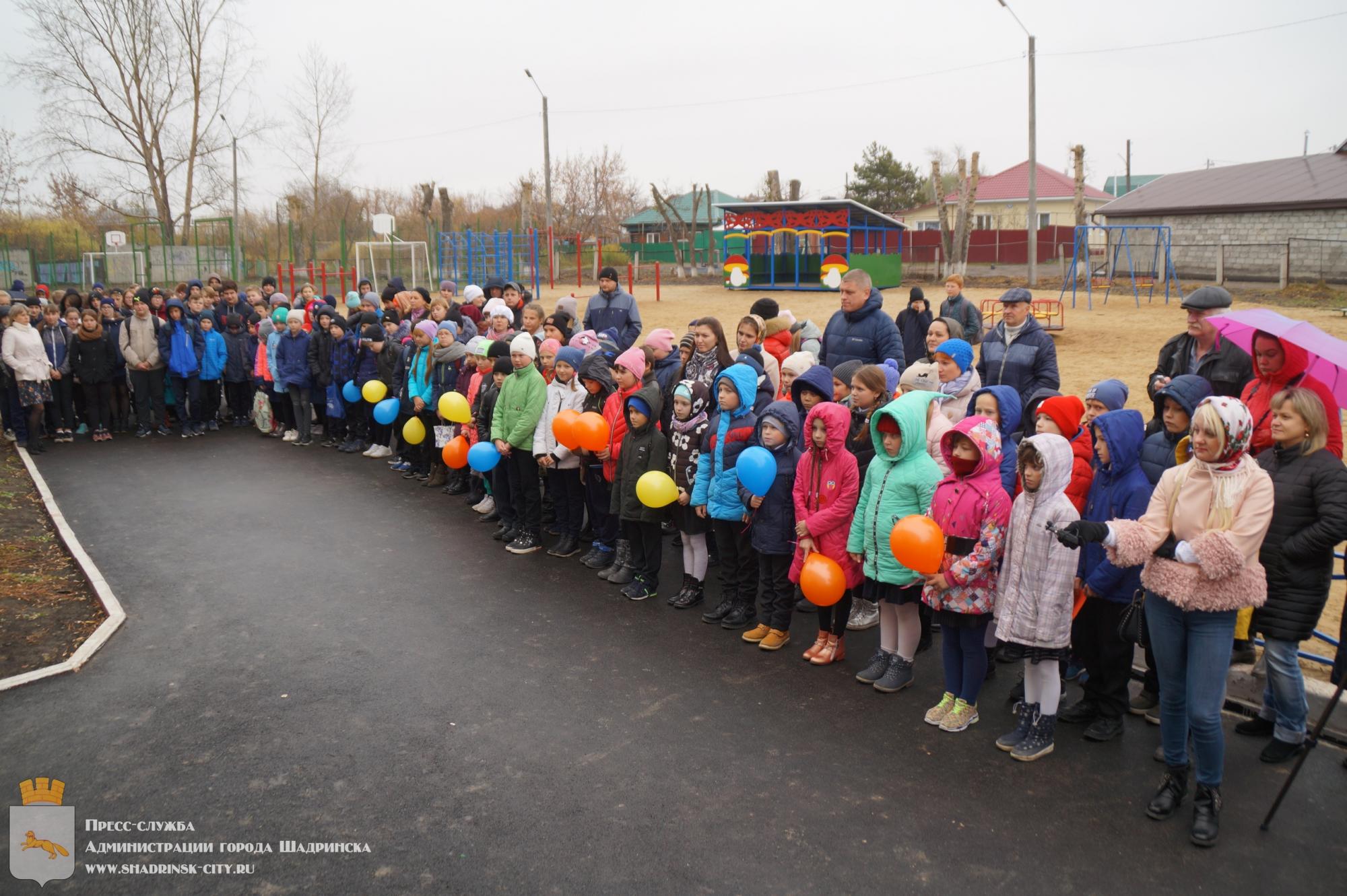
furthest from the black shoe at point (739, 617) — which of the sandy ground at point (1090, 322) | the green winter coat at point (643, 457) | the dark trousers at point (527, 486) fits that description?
the sandy ground at point (1090, 322)

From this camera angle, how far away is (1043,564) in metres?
4.66

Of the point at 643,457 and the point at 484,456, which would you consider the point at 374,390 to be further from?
the point at 643,457

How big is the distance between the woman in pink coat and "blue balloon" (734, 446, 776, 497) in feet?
0.59

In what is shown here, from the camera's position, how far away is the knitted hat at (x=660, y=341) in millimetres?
7796

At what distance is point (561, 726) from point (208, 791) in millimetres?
1727

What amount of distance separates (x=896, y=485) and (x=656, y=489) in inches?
76.4

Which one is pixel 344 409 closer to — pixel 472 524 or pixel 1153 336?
pixel 472 524

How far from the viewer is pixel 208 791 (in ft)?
14.9

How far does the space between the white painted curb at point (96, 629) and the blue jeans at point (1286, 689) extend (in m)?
6.77

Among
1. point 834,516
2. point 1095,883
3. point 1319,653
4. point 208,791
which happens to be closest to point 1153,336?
point 1319,653

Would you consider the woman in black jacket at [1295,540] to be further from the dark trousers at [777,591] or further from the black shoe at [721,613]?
the black shoe at [721,613]

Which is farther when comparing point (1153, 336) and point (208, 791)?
point (1153, 336)

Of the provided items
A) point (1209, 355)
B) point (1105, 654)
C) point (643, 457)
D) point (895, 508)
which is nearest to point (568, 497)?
point (643, 457)

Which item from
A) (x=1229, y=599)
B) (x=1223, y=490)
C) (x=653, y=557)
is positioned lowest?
(x=653, y=557)
